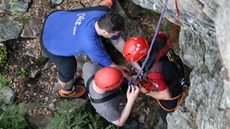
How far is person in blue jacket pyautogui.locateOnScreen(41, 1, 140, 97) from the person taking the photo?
554cm

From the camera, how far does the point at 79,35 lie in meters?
5.77

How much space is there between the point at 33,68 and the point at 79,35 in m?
2.59

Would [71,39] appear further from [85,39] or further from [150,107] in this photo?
[150,107]

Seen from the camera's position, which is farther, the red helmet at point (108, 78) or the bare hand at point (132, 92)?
the bare hand at point (132, 92)

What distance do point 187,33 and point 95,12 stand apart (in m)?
1.49

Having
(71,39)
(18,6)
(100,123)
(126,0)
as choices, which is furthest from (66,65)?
(18,6)

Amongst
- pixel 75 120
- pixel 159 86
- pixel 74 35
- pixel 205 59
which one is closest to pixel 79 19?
pixel 74 35

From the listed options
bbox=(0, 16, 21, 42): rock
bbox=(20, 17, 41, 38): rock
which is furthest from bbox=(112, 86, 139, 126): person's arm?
bbox=(0, 16, 21, 42): rock

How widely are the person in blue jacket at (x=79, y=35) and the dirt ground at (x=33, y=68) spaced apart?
116 centimetres

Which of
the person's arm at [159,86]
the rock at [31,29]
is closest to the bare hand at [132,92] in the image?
the person's arm at [159,86]

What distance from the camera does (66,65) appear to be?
6492 mm

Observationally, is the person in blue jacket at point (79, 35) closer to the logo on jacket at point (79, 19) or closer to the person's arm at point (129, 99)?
the logo on jacket at point (79, 19)

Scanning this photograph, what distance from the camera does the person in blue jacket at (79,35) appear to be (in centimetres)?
554

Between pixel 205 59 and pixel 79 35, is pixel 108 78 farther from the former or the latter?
pixel 205 59
